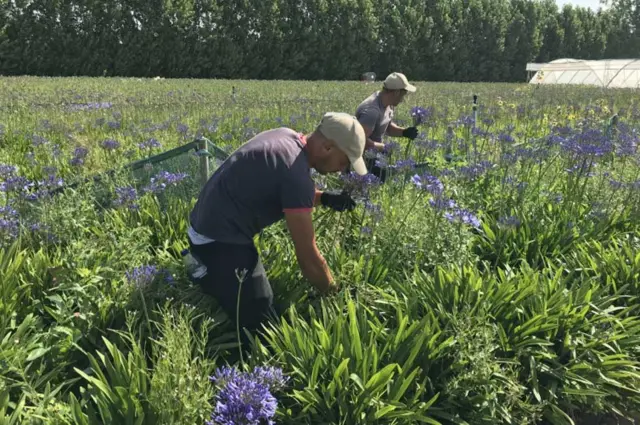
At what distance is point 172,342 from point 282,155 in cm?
109

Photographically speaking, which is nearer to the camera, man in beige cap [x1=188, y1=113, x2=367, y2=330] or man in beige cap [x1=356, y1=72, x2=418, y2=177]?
man in beige cap [x1=188, y1=113, x2=367, y2=330]

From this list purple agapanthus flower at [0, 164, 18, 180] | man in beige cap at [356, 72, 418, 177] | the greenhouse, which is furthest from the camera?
the greenhouse

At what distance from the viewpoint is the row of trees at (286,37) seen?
31.6m

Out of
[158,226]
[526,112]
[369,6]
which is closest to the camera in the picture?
[158,226]

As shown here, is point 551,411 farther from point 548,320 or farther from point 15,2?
point 15,2

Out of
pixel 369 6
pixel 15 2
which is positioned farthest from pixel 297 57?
pixel 15 2

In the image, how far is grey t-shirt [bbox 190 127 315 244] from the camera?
2582mm

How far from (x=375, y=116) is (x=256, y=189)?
280 cm

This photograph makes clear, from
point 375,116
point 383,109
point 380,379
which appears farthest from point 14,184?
point 383,109

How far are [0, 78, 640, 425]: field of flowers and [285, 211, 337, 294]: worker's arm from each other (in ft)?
0.52

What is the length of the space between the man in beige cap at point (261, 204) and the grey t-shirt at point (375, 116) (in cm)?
247

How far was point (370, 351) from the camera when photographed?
2.37 m

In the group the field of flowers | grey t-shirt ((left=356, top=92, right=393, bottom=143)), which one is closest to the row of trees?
grey t-shirt ((left=356, top=92, right=393, bottom=143))

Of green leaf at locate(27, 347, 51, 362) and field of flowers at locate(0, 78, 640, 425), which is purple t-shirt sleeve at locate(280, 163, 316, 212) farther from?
green leaf at locate(27, 347, 51, 362)
